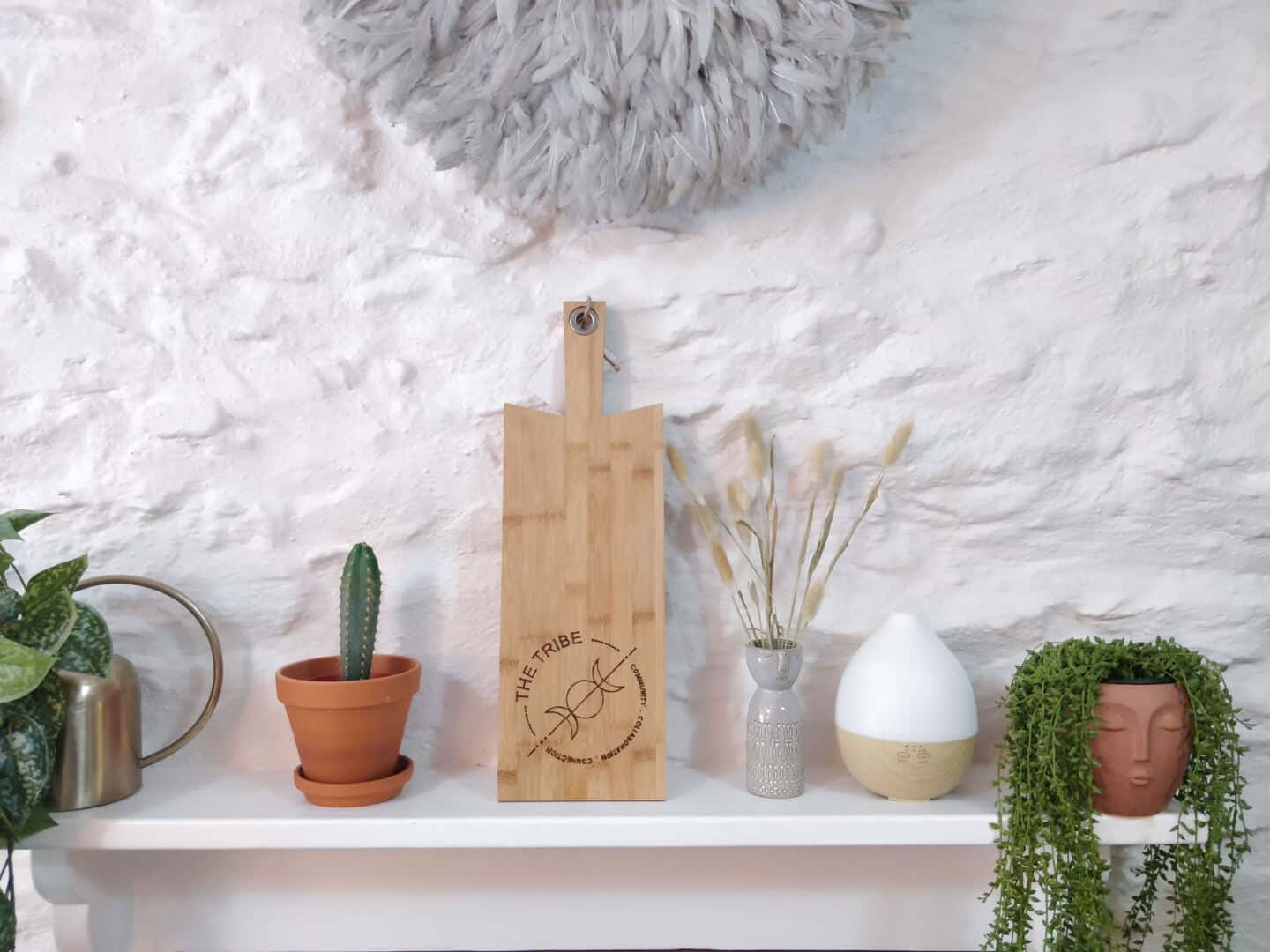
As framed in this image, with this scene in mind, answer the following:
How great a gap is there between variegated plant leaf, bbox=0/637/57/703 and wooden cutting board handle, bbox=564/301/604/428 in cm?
50

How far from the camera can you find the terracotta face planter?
92cm

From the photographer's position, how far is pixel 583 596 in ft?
3.34

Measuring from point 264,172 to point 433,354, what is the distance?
0.82 feet

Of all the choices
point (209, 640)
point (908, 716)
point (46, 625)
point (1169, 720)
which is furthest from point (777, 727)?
point (46, 625)

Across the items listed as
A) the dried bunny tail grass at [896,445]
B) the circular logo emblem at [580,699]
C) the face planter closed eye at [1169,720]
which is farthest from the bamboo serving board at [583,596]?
the face planter closed eye at [1169,720]

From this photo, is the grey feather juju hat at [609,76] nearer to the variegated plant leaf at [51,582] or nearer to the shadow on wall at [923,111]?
the shadow on wall at [923,111]

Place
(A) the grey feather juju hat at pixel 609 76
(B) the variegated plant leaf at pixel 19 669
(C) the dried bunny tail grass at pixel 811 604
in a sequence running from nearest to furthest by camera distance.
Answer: (B) the variegated plant leaf at pixel 19 669, (A) the grey feather juju hat at pixel 609 76, (C) the dried bunny tail grass at pixel 811 604

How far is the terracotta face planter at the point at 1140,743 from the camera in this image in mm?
918

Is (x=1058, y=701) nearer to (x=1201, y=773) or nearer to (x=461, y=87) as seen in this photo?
(x=1201, y=773)

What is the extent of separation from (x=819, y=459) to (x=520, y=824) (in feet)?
1.51

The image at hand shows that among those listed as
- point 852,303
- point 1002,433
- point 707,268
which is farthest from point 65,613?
point 1002,433

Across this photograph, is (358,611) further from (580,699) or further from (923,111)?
(923,111)

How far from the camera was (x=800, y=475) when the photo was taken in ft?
3.51

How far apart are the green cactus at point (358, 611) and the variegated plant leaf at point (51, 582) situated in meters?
0.23
